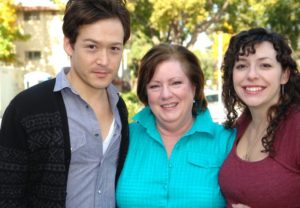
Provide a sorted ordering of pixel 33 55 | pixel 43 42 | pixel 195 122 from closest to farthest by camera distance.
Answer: pixel 195 122, pixel 43 42, pixel 33 55

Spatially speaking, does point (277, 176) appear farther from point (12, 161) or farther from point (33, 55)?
point (33, 55)

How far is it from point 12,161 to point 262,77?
1.77 meters

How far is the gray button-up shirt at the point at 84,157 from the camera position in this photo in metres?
3.05

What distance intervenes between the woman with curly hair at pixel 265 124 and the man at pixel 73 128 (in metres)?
0.89

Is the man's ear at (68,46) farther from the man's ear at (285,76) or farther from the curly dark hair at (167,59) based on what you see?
the man's ear at (285,76)

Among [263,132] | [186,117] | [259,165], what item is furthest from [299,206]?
[186,117]

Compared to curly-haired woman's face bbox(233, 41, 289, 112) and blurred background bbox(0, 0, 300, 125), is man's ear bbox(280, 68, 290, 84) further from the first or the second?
blurred background bbox(0, 0, 300, 125)

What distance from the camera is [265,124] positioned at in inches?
127

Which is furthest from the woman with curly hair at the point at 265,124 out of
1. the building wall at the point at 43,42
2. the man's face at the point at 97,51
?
the building wall at the point at 43,42

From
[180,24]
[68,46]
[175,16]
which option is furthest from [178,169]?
[180,24]

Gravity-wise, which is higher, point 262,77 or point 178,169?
point 262,77

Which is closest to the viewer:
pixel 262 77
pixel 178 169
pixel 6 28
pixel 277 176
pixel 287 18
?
pixel 277 176

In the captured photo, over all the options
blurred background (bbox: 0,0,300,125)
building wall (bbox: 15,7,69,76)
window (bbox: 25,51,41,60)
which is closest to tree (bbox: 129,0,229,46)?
blurred background (bbox: 0,0,300,125)

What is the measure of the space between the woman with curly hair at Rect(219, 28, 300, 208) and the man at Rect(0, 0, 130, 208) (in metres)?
0.89
